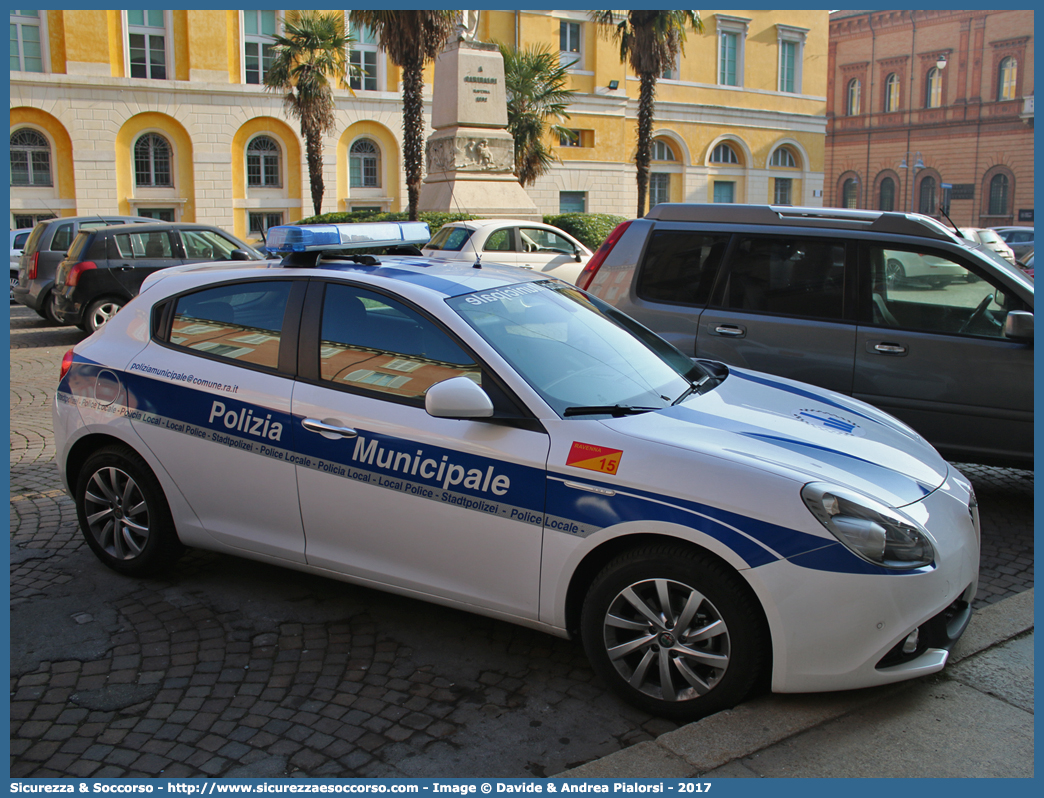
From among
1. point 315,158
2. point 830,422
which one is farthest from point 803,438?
point 315,158

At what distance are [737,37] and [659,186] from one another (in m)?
9.19

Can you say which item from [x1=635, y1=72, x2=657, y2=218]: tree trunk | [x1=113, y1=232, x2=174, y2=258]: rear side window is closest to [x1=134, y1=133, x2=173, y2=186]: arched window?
[x1=635, y1=72, x2=657, y2=218]: tree trunk

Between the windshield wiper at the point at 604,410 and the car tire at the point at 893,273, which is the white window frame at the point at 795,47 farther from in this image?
the windshield wiper at the point at 604,410

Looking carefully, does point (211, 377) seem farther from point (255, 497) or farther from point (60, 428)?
point (60, 428)

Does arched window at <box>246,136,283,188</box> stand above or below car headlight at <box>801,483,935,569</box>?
above

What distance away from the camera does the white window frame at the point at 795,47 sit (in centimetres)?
4753

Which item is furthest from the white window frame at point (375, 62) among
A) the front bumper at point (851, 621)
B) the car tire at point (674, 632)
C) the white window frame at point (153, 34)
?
the front bumper at point (851, 621)

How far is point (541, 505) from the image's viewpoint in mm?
3348

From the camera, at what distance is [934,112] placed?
6253 centimetres

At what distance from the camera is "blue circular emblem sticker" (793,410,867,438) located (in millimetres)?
3719

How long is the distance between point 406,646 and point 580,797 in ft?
4.28

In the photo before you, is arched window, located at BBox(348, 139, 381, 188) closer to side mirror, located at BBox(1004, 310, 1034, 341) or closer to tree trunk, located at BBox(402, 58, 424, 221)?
tree trunk, located at BBox(402, 58, 424, 221)

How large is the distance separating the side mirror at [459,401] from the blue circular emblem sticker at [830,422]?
135 centimetres

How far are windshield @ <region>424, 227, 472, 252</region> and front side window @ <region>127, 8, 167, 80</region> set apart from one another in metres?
23.5
